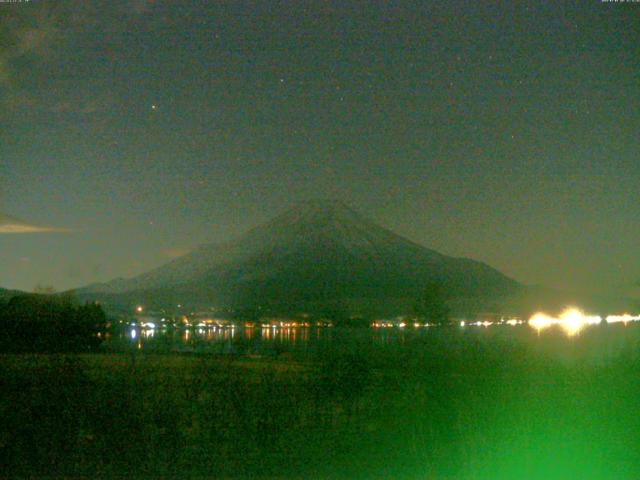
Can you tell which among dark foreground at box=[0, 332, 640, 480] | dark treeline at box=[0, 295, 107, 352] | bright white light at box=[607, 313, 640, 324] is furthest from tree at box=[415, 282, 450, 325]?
dark foreground at box=[0, 332, 640, 480]

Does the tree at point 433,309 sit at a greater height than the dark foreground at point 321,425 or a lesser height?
greater

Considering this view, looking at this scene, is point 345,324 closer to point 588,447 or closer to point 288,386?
point 288,386

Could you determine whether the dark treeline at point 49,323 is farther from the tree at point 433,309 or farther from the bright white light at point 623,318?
the bright white light at point 623,318

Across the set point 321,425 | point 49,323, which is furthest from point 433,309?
point 321,425

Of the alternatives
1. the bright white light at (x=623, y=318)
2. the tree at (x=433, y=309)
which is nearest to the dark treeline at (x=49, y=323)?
the tree at (x=433, y=309)

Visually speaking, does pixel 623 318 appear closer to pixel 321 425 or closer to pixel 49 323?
pixel 49 323
